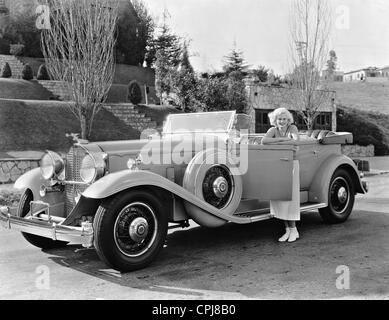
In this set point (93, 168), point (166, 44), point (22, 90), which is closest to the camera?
point (93, 168)

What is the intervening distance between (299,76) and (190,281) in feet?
47.8

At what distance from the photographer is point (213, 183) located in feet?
16.7

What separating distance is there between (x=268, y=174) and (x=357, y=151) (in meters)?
20.0

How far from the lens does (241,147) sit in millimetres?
5273

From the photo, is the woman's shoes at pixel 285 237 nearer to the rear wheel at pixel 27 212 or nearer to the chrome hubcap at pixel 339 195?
the chrome hubcap at pixel 339 195

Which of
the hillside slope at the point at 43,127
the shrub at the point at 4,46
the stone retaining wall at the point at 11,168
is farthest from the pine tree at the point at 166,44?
the stone retaining wall at the point at 11,168

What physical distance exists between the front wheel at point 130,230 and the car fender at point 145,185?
4.5 inches

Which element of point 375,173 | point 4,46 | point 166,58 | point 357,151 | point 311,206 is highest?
point 4,46

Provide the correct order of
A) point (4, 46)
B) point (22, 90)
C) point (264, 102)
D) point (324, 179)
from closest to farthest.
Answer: point (324, 179) → point (22, 90) → point (264, 102) → point (4, 46)

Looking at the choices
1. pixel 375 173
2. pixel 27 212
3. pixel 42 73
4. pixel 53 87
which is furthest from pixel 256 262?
pixel 42 73

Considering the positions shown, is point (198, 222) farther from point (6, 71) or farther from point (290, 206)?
point (6, 71)

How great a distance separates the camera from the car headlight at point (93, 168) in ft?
15.4
